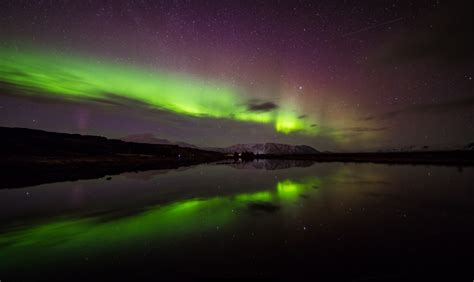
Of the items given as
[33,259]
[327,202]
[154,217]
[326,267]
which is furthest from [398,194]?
[33,259]

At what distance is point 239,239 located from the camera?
33.2 ft

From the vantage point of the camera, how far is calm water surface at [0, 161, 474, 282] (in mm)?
7359

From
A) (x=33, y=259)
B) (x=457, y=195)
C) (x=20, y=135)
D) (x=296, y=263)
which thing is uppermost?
(x=20, y=135)

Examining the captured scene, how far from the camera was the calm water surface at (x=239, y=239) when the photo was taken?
736cm

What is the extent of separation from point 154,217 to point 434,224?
48.1 ft

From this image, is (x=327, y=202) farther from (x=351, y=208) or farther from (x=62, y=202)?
(x=62, y=202)

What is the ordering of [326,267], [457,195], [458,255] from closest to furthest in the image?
[326,267] → [458,255] → [457,195]

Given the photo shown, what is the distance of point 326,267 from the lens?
24.4 feet

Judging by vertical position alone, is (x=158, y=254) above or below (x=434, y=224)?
below

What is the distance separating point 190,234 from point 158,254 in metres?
2.36

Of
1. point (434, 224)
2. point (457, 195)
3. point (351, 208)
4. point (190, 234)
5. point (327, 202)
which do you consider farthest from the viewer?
point (457, 195)

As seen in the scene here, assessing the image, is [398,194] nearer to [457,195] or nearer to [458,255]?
[457,195]

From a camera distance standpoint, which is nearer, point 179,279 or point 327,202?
point 179,279

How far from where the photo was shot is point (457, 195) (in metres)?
18.9
